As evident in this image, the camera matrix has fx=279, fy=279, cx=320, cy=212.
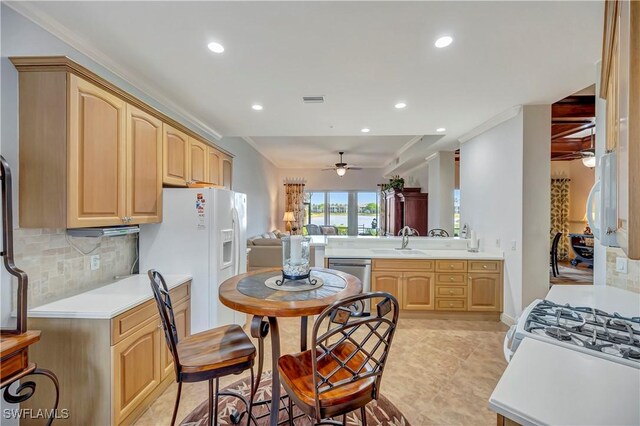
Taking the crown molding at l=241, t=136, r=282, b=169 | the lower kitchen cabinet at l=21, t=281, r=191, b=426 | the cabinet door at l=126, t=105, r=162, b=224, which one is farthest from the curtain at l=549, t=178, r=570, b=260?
the lower kitchen cabinet at l=21, t=281, r=191, b=426

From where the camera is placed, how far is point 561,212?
7.59 m

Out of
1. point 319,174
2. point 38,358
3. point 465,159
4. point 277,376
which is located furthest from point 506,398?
point 319,174

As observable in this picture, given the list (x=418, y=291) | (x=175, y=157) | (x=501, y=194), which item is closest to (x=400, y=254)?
(x=418, y=291)

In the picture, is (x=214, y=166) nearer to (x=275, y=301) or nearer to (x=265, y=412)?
(x=275, y=301)

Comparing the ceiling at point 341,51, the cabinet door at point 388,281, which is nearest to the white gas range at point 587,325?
the ceiling at point 341,51

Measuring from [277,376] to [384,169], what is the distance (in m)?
Result: 8.47

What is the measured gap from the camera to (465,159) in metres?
4.62

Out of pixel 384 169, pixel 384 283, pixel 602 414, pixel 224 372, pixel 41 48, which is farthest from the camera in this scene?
pixel 384 169

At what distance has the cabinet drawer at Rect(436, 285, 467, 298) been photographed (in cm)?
372

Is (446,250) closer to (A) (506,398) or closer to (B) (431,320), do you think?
(B) (431,320)

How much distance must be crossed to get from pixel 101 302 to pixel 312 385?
152cm

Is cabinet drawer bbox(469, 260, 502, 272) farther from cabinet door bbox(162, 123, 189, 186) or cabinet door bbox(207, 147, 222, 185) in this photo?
cabinet door bbox(162, 123, 189, 186)

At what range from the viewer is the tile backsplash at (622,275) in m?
1.80

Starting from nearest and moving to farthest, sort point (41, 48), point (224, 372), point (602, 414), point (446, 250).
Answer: point (602, 414)
point (224, 372)
point (41, 48)
point (446, 250)
